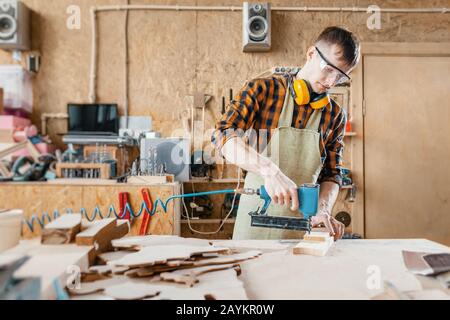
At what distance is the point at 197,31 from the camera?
12.9 ft

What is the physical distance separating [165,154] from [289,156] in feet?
6.07

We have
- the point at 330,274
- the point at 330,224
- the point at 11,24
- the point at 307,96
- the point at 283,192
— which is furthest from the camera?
the point at 11,24


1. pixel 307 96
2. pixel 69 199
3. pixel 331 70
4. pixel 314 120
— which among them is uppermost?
pixel 331 70

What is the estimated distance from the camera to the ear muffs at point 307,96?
1.77 meters

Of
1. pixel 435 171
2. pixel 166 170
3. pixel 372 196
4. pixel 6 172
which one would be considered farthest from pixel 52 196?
pixel 435 171

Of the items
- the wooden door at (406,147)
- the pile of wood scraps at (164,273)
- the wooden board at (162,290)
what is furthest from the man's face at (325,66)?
the wooden door at (406,147)

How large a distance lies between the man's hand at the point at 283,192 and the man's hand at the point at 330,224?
27cm

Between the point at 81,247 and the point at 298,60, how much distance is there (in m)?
3.50

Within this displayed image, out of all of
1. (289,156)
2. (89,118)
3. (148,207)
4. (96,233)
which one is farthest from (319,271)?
(89,118)

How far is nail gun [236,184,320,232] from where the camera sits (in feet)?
4.35

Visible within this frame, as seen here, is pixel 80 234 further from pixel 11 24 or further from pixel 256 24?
pixel 11 24

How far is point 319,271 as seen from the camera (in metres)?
1.03

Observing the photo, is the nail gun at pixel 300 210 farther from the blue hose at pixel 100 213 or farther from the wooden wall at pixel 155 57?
the wooden wall at pixel 155 57
